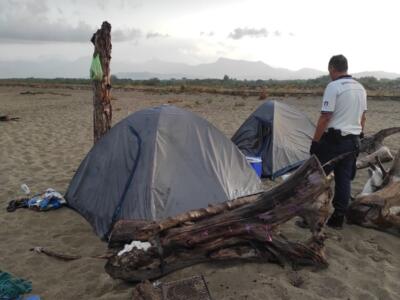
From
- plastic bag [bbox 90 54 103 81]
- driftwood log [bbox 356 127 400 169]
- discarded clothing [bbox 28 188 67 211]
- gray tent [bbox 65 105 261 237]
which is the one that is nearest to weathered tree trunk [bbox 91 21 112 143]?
plastic bag [bbox 90 54 103 81]

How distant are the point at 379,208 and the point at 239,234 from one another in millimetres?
2054

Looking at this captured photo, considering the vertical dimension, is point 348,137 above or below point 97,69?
below

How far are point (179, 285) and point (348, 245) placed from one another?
2107mm

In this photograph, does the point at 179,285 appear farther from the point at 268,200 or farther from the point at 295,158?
the point at 295,158

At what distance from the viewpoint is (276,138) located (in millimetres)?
7133

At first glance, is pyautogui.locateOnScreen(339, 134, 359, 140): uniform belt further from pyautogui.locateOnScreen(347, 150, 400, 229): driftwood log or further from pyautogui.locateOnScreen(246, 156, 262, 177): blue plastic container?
pyautogui.locateOnScreen(246, 156, 262, 177): blue plastic container

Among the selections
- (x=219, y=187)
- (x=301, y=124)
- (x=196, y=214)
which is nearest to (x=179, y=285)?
(x=196, y=214)

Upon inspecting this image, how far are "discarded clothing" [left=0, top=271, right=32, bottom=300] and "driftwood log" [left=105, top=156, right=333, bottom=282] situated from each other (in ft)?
2.70

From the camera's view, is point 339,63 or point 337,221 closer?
point 339,63

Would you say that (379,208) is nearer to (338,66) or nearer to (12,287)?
(338,66)

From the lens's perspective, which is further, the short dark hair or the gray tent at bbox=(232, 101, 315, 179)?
the gray tent at bbox=(232, 101, 315, 179)

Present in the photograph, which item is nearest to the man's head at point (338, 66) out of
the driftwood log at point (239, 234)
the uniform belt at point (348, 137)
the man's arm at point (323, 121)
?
the man's arm at point (323, 121)

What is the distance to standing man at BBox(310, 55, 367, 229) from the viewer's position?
4.25 meters

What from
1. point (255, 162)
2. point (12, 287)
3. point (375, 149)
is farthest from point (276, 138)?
point (12, 287)
